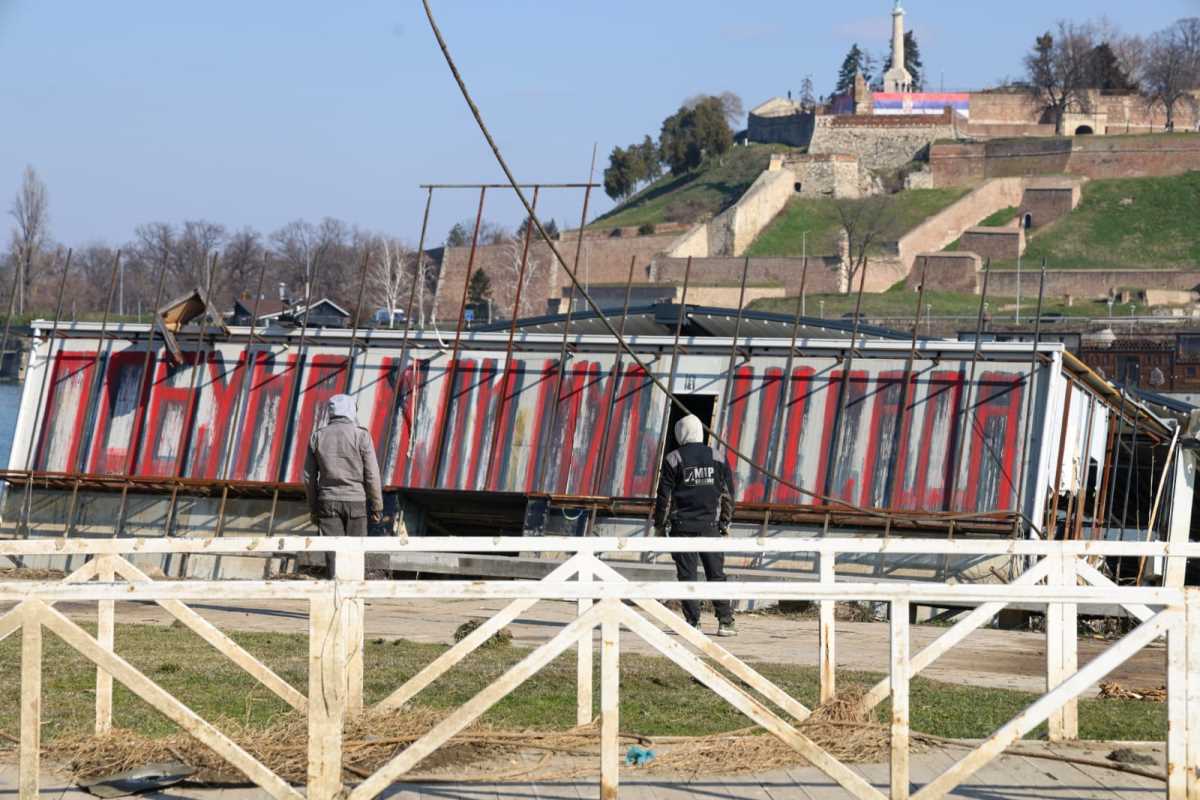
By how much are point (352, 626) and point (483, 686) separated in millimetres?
2500

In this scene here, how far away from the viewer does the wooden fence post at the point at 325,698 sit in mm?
5742

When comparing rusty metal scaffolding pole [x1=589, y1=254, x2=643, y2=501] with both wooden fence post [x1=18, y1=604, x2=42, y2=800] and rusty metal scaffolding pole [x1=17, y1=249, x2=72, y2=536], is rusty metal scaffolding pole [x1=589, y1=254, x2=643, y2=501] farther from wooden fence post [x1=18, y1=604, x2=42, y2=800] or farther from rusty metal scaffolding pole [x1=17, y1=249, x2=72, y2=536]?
wooden fence post [x1=18, y1=604, x2=42, y2=800]

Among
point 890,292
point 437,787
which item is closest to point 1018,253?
point 890,292

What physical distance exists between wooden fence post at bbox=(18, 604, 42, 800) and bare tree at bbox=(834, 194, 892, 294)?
84.6 metres

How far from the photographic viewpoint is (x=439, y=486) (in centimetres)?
1819

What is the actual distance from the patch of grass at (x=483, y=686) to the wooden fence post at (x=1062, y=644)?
0.25 meters

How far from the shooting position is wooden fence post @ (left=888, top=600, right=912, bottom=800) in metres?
5.90

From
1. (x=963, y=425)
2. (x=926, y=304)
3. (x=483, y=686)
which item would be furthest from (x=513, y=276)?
(x=483, y=686)

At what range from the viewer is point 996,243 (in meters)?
94.8

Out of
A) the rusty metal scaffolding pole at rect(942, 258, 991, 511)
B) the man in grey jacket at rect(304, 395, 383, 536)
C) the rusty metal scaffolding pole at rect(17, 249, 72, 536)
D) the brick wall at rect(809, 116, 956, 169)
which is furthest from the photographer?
the brick wall at rect(809, 116, 956, 169)

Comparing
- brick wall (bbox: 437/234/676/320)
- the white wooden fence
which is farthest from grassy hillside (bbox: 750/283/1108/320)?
the white wooden fence

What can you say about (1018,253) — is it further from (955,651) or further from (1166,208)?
(955,651)

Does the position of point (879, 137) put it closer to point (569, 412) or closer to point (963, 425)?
point (569, 412)

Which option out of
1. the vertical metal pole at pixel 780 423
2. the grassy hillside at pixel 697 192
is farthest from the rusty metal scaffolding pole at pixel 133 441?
the grassy hillside at pixel 697 192
